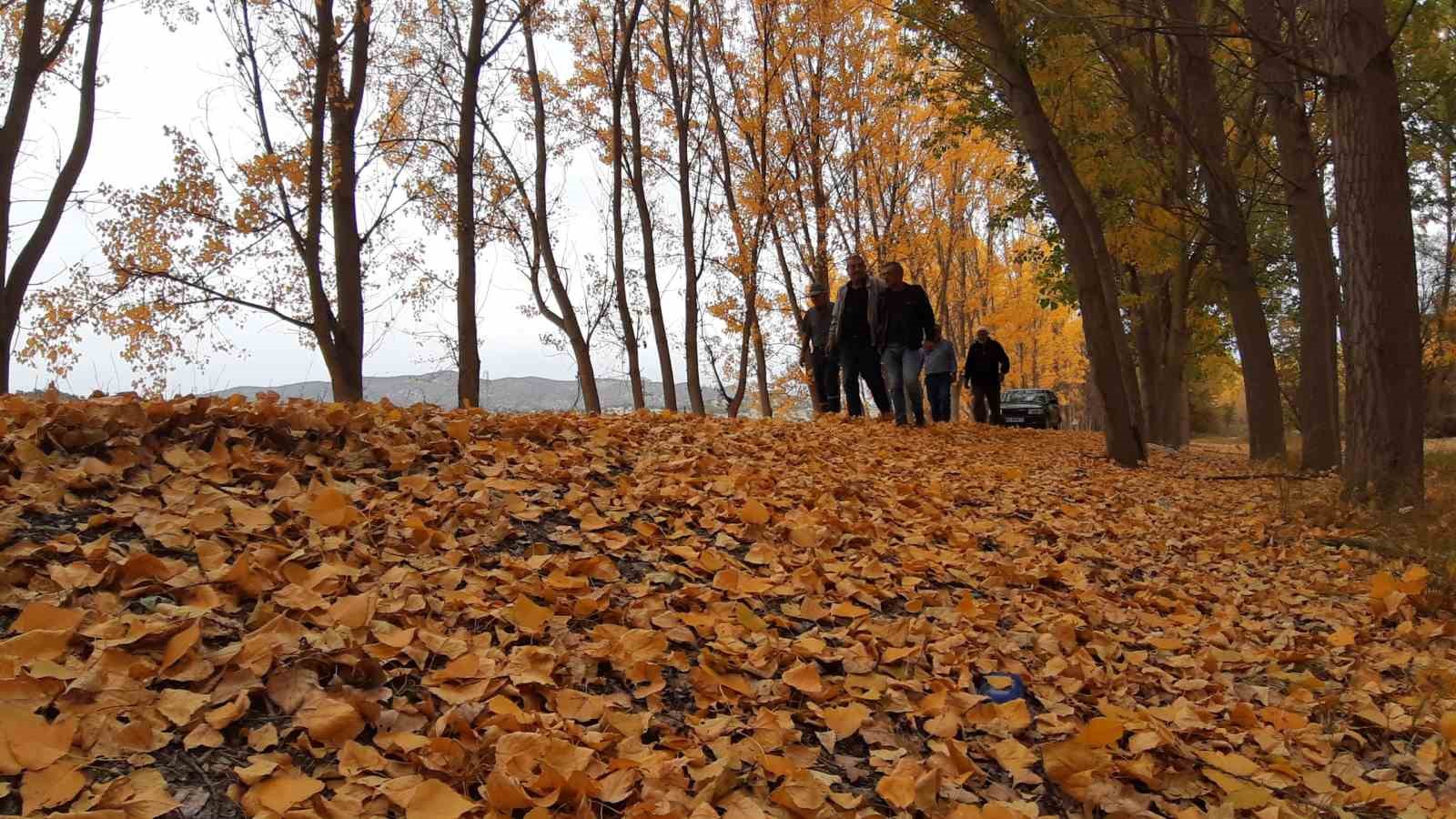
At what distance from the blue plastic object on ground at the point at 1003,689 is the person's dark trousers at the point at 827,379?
22.7 ft

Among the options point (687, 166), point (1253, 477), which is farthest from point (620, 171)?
point (1253, 477)

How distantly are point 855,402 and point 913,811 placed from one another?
23.7 ft

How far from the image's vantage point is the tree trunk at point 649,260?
13.7 meters

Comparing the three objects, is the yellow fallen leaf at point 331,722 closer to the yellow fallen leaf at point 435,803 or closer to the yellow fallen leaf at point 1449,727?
the yellow fallen leaf at point 435,803

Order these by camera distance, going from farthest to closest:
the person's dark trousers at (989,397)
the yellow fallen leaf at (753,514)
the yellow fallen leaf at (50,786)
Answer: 1. the person's dark trousers at (989,397)
2. the yellow fallen leaf at (753,514)
3. the yellow fallen leaf at (50,786)

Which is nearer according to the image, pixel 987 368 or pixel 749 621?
pixel 749 621

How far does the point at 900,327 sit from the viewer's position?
8.00 meters

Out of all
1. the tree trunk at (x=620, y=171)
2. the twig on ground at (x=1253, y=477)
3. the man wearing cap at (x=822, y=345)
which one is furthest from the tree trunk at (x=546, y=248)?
the twig on ground at (x=1253, y=477)

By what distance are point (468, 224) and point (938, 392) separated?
6.41 meters

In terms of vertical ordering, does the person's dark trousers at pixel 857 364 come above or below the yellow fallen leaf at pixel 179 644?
above

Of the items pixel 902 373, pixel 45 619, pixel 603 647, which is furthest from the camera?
pixel 902 373

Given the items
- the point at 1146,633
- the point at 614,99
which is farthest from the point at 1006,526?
the point at 614,99

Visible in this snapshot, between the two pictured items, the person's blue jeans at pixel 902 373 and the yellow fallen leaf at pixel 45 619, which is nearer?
the yellow fallen leaf at pixel 45 619

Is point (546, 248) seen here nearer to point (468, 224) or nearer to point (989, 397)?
point (468, 224)
